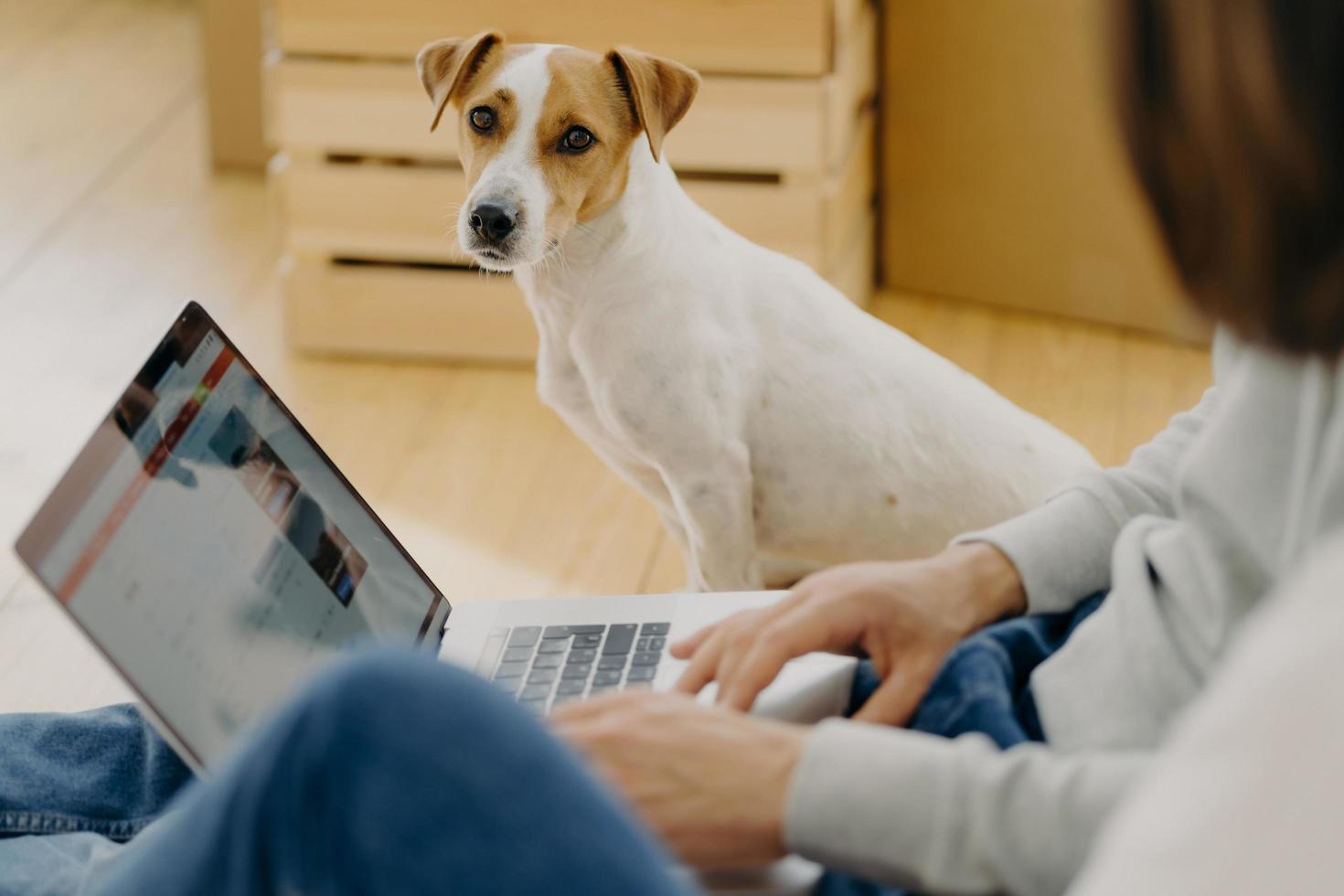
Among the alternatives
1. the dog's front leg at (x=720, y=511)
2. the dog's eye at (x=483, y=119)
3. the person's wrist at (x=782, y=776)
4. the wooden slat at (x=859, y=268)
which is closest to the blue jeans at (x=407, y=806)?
the person's wrist at (x=782, y=776)

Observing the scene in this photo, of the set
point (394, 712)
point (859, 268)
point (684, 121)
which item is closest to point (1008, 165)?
point (859, 268)

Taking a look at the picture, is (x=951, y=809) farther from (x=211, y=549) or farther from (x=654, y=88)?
(x=654, y=88)

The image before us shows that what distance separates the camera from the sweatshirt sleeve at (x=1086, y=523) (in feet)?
3.26

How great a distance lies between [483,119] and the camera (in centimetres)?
173

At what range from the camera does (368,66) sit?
2.49 metres

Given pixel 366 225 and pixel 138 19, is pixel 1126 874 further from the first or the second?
pixel 138 19

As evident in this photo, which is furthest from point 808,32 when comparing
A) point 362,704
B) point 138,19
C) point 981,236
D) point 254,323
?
point 138,19

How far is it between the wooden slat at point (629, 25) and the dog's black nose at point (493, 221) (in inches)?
30.3

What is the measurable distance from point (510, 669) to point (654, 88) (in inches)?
32.0

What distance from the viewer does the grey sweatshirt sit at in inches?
27.3

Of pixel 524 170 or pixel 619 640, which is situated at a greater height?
pixel 524 170

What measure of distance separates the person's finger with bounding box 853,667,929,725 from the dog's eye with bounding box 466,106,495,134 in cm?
99

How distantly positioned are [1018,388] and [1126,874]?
2040 mm

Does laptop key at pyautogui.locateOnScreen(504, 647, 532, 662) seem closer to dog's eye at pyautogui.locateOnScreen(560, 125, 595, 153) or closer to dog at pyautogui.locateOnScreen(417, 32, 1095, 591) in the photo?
dog at pyautogui.locateOnScreen(417, 32, 1095, 591)
